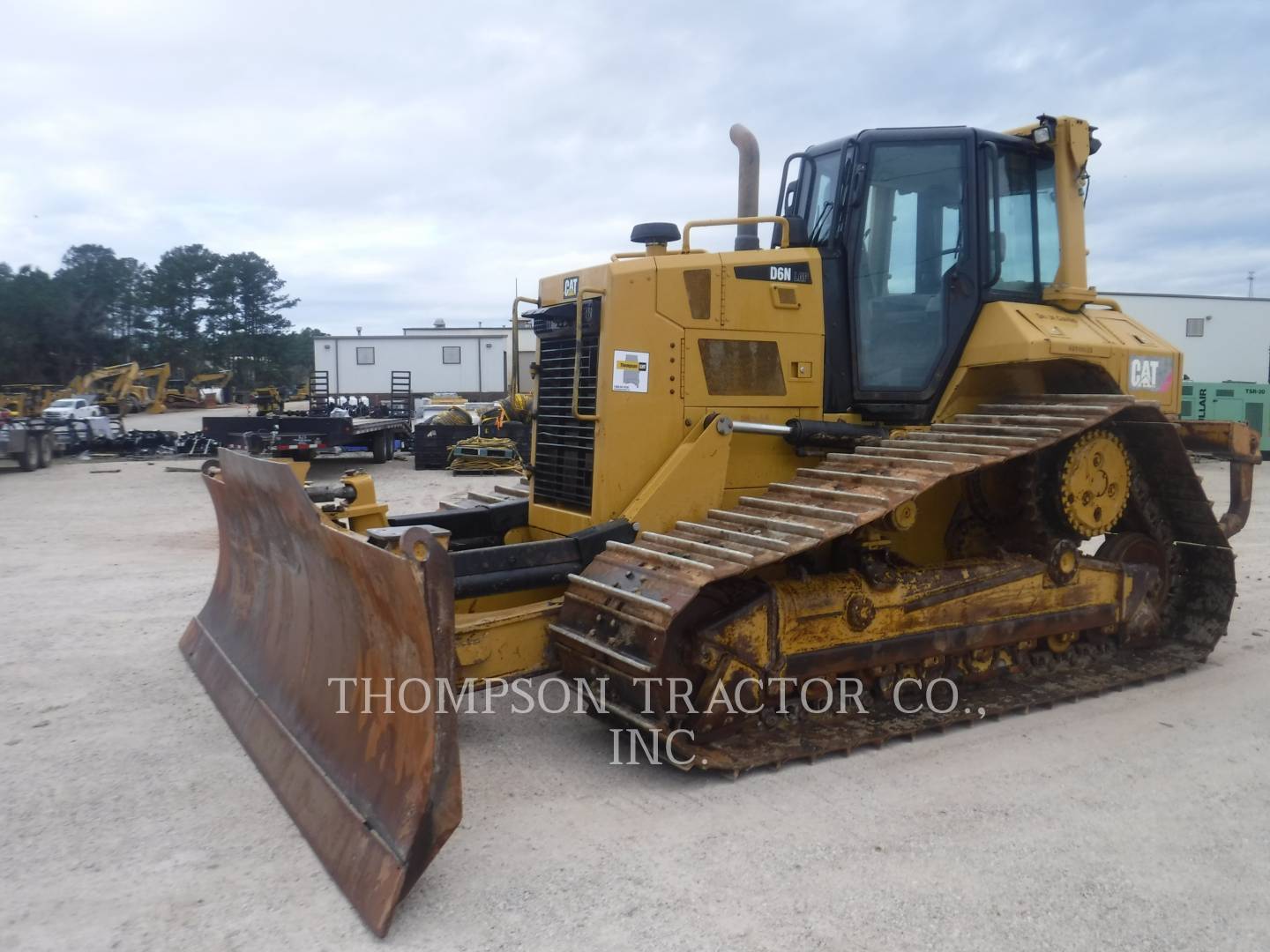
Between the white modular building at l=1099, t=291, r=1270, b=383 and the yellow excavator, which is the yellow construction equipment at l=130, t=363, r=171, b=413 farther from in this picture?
the yellow excavator

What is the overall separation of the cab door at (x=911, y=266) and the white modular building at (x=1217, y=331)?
1121 inches

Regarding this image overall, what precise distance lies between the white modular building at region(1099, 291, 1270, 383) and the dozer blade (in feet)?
102

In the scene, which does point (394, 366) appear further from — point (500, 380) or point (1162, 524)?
point (1162, 524)

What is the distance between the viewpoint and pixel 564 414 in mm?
5566

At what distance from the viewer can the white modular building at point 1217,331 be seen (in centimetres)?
3064

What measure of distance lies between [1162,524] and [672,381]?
3.54 meters

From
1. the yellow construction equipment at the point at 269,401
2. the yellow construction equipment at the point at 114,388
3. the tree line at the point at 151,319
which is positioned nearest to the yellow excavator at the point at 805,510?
the yellow construction equipment at the point at 269,401

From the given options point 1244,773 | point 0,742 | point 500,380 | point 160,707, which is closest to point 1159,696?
point 1244,773

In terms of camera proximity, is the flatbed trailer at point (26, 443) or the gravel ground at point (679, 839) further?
the flatbed trailer at point (26, 443)

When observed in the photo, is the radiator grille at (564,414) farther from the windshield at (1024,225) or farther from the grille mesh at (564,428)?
the windshield at (1024,225)

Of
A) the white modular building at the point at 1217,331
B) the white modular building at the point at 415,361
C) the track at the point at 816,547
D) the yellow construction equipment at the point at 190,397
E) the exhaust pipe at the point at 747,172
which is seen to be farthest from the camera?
the yellow construction equipment at the point at 190,397

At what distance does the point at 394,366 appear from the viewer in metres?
39.4

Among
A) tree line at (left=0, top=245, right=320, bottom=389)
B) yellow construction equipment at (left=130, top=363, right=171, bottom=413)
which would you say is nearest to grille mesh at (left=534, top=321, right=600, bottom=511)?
yellow construction equipment at (left=130, top=363, right=171, bottom=413)

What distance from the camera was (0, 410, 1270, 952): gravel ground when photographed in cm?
313
